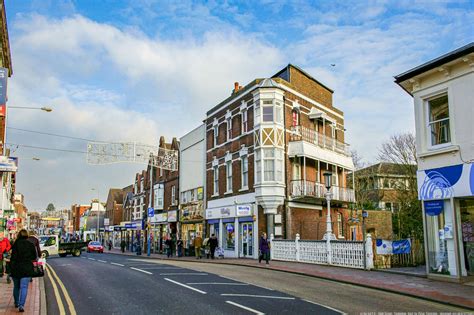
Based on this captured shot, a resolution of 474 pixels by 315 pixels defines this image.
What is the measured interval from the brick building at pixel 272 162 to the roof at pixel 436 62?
11850 mm

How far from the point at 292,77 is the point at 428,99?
616 inches

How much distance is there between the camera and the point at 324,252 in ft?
71.5

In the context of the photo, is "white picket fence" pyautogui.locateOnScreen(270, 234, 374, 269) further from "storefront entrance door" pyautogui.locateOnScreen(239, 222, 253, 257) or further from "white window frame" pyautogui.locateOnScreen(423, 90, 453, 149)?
"white window frame" pyautogui.locateOnScreen(423, 90, 453, 149)

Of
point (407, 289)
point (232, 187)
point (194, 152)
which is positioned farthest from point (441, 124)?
point (194, 152)

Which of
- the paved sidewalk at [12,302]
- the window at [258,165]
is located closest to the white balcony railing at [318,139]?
the window at [258,165]

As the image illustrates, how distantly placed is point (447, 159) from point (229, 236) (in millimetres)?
19154

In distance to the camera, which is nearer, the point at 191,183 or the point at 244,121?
the point at 244,121

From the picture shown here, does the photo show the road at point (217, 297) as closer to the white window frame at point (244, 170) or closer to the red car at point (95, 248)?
the white window frame at point (244, 170)

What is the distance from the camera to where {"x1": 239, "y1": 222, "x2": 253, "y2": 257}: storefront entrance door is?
29016 mm

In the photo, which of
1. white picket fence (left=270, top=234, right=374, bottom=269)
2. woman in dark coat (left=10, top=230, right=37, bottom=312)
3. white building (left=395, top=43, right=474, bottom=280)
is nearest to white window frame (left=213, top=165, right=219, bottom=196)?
white picket fence (left=270, top=234, right=374, bottom=269)

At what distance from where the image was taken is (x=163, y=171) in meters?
46.8

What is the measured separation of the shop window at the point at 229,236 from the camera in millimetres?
31106

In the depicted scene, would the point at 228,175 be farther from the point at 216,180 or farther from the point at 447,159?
the point at 447,159

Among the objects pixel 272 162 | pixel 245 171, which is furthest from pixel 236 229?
pixel 272 162
